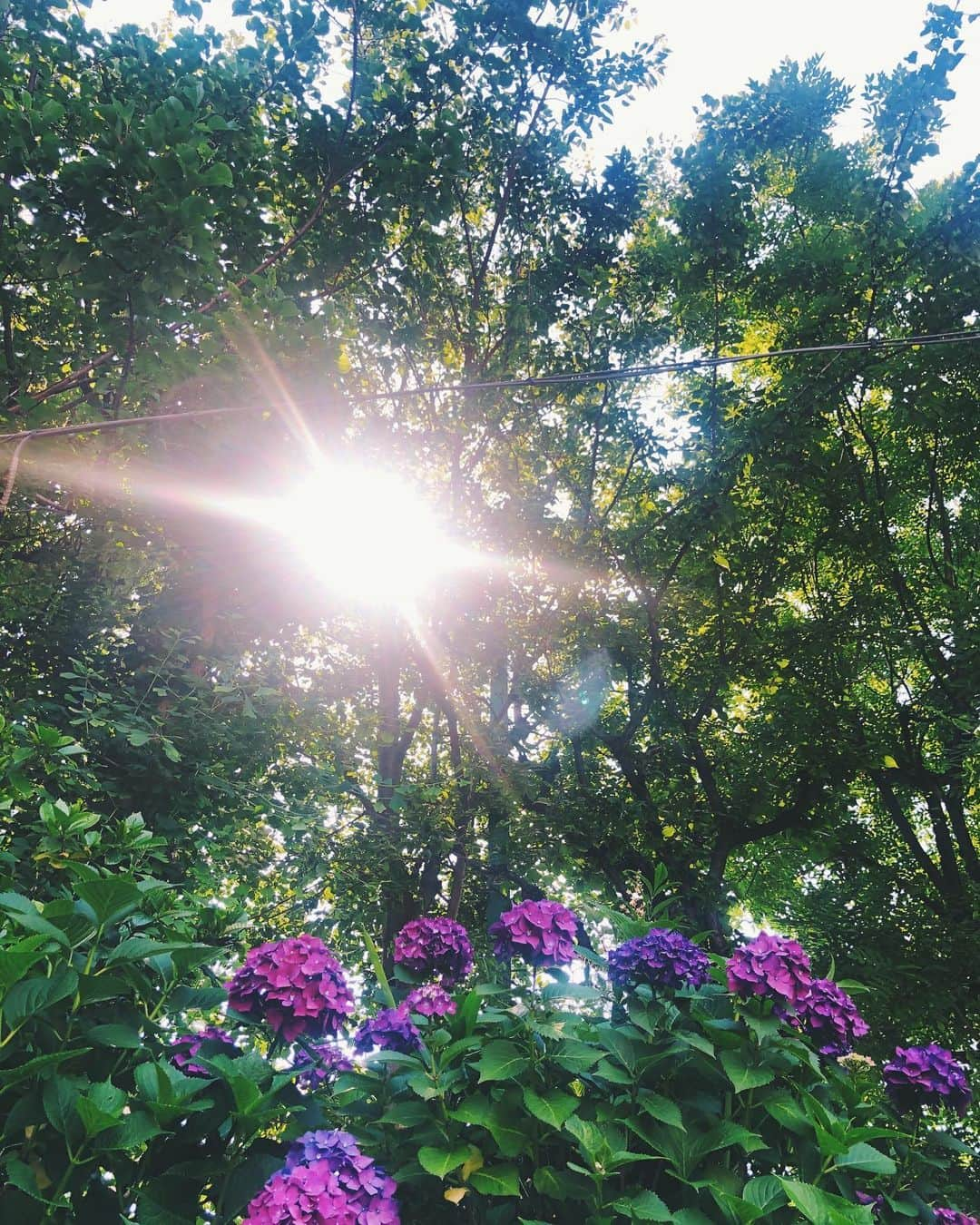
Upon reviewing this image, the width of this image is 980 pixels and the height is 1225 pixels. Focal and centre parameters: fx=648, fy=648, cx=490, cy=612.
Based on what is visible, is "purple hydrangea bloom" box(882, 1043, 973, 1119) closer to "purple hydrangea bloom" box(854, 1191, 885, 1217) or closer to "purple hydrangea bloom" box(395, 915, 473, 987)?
"purple hydrangea bloom" box(854, 1191, 885, 1217)

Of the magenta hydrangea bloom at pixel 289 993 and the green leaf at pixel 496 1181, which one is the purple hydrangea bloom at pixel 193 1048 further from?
the green leaf at pixel 496 1181

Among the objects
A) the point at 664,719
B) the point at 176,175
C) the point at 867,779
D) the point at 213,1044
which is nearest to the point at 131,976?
the point at 213,1044

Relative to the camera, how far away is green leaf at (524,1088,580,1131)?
4.37ft

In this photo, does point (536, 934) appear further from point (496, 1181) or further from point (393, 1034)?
point (496, 1181)

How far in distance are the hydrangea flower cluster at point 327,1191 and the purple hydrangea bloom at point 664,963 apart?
74 centimetres

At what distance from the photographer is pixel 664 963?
A: 169 centimetres

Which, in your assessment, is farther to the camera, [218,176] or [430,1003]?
A: [218,176]

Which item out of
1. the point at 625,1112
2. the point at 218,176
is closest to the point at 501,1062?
the point at 625,1112

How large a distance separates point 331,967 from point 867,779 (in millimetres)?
7612

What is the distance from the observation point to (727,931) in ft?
22.2

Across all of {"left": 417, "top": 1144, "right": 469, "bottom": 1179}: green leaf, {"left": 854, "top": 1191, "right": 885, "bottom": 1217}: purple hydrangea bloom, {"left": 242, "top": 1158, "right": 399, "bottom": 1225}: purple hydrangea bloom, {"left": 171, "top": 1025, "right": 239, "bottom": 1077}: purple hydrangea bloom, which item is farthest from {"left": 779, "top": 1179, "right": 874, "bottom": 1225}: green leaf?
{"left": 171, "top": 1025, "right": 239, "bottom": 1077}: purple hydrangea bloom

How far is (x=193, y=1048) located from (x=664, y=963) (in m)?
1.19

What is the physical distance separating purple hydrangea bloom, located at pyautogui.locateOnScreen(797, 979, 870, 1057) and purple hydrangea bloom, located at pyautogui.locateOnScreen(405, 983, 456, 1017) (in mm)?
908

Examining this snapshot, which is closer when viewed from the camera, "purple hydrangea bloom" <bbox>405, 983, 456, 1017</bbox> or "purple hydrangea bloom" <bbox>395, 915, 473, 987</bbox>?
"purple hydrangea bloom" <bbox>405, 983, 456, 1017</bbox>
